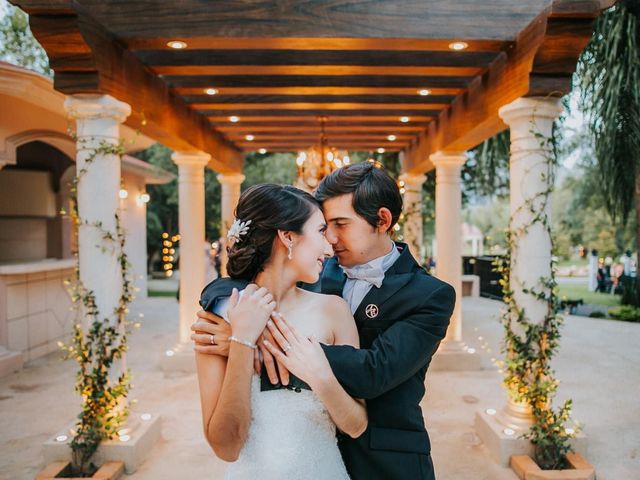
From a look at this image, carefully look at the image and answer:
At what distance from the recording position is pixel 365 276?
5.96ft

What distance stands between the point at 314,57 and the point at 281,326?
11.8ft

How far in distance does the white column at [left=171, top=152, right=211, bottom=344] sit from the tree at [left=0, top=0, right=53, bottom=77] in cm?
1488

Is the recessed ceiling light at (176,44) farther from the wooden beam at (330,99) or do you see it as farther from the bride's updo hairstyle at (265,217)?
the bride's updo hairstyle at (265,217)

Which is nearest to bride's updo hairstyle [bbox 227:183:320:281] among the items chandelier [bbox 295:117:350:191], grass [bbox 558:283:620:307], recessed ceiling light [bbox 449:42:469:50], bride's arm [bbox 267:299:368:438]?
bride's arm [bbox 267:299:368:438]

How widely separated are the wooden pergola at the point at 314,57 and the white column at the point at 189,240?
660 mm

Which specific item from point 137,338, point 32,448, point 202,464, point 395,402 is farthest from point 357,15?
point 137,338

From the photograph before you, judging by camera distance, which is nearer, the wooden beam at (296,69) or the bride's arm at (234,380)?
the bride's arm at (234,380)

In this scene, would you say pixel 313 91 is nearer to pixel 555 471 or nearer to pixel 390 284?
pixel 555 471

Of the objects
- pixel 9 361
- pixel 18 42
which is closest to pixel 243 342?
pixel 9 361

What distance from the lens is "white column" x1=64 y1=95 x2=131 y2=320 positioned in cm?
417

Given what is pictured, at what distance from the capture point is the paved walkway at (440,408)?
4426 millimetres

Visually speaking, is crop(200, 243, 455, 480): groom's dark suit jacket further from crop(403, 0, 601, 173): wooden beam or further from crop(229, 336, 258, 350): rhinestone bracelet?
crop(403, 0, 601, 173): wooden beam

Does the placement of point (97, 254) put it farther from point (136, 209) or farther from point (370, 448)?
point (136, 209)

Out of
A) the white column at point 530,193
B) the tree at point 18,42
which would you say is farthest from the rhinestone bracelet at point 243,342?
the tree at point 18,42
